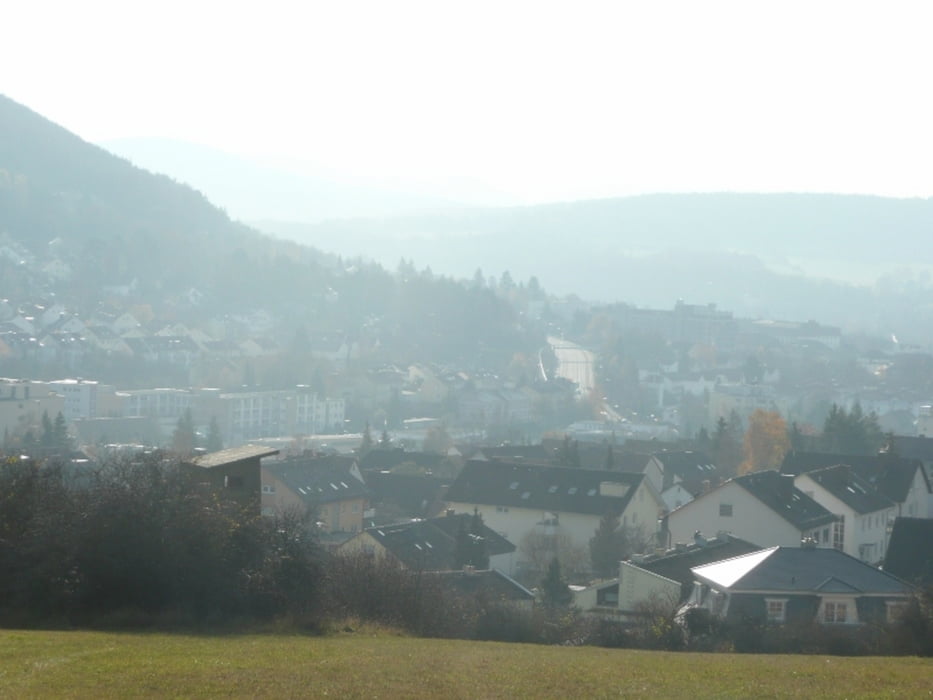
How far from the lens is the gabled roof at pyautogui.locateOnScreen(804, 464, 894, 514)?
2381cm

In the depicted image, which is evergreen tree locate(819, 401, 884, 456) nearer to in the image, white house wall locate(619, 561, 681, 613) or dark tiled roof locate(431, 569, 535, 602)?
white house wall locate(619, 561, 681, 613)

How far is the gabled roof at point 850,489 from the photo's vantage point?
78.1 ft

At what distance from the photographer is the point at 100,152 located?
103562 mm

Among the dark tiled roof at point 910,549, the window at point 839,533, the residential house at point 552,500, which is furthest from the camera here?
the residential house at point 552,500

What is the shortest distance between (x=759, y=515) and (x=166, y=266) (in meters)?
71.2

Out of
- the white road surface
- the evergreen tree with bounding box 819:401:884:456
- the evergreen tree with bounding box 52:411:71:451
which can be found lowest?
the white road surface

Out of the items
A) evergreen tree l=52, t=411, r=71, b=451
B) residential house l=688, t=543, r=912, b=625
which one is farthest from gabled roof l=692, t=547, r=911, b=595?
evergreen tree l=52, t=411, r=71, b=451

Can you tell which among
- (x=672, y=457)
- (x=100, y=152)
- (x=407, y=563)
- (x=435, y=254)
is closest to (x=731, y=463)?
(x=672, y=457)

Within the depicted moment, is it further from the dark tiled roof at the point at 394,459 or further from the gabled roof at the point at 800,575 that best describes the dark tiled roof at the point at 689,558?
the dark tiled roof at the point at 394,459

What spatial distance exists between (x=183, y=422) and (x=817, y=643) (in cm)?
3321

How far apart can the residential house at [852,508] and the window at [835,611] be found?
9611mm

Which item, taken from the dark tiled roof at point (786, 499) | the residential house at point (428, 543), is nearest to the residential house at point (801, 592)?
the residential house at point (428, 543)

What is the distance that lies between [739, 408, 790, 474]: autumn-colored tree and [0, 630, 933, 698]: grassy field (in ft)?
89.9

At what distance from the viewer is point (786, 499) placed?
22.8 metres
